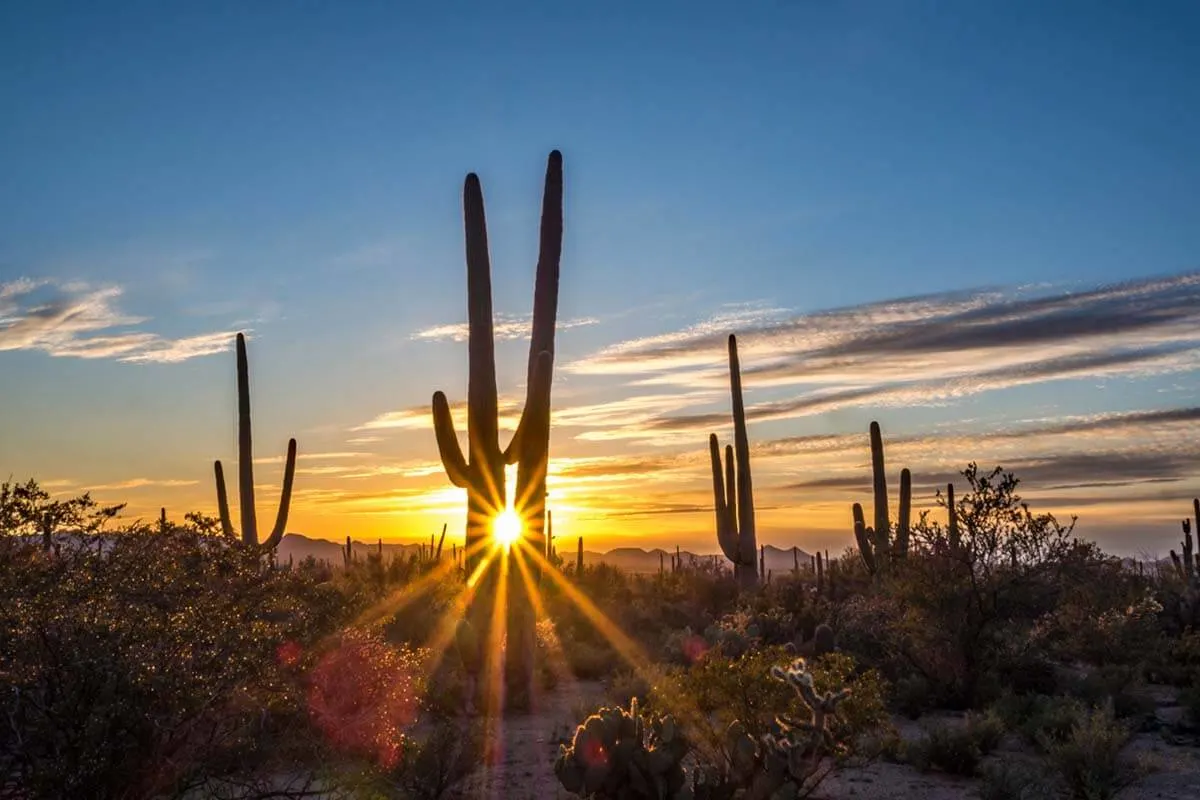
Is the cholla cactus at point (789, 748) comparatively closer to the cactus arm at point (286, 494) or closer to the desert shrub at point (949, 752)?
the desert shrub at point (949, 752)

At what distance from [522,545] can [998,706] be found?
24.4 feet

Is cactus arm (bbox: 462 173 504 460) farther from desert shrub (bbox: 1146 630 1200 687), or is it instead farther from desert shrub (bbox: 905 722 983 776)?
desert shrub (bbox: 1146 630 1200 687)

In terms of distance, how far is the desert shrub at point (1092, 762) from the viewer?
1121cm

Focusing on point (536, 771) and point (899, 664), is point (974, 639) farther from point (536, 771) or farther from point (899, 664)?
point (536, 771)

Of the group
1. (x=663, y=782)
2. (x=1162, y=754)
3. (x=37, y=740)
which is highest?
(x=37, y=740)

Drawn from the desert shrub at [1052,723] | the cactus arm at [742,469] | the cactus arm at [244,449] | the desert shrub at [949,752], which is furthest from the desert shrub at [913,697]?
the cactus arm at [244,449]

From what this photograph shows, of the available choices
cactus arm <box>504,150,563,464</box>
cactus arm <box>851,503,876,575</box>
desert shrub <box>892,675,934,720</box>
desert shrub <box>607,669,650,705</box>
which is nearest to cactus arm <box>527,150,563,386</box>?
cactus arm <box>504,150,563,464</box>

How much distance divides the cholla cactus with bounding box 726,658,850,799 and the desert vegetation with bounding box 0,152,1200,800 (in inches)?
1.1

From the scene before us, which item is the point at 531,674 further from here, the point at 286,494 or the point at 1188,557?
the point at 1188,557

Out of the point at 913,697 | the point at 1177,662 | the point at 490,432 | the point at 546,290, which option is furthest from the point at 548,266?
the point at 1177,662

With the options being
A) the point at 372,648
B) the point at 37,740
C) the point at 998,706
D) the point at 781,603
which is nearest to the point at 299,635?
the point at 372,648

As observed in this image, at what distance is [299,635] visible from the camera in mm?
10492

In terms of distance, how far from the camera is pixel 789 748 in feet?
29.6

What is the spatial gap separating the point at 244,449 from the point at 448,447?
45.3ft
